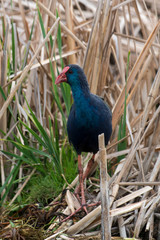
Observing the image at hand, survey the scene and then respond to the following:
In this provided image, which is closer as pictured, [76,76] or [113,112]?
[76,76]

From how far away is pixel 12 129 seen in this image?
2.67 metres

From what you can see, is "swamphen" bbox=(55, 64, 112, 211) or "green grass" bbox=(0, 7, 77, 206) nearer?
"swamphen" bbox=(55, 64, 112, 211)

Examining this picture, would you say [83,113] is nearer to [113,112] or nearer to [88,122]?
[88,122]

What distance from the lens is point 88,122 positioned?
2.31 meters

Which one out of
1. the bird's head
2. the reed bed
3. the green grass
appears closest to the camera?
the reed bed

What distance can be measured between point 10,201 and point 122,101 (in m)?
1.00

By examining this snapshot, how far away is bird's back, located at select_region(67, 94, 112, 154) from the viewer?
7.58ft

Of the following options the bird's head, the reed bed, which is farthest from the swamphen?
the reed bed

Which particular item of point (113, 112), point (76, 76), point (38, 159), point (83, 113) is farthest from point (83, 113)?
point (38, 159)

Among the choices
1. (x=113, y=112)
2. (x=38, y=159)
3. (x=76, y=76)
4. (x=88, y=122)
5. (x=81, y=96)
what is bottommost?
(x=38, y=159)

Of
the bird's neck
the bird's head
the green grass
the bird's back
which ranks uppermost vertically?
the bird's head

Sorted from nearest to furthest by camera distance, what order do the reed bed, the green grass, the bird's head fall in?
the reed bed, the bird's head, the green grass

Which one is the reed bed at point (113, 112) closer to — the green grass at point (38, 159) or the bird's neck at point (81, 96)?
the green grass at point (38, 159)

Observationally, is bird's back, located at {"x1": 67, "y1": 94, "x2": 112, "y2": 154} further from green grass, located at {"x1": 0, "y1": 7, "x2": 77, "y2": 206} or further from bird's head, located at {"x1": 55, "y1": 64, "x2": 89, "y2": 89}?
green grass, located at {"x1": 0, "y1": 7, "x2": 77, "y2": 206}
